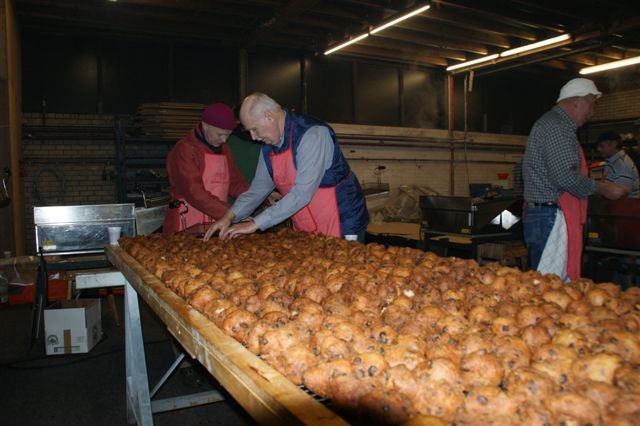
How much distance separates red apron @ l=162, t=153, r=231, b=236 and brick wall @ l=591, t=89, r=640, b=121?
1272 centimetres

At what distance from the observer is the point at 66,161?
901 centimetres

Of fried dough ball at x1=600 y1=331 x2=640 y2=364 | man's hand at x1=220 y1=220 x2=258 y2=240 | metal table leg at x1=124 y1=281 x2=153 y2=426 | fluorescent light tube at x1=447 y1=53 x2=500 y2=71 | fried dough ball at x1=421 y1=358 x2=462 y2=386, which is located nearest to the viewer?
fried dough ball at x1=421 y1=358 x2=462 y2=386

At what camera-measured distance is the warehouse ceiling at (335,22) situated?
27.2ft

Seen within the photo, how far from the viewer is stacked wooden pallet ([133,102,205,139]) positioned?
8664 millimetres

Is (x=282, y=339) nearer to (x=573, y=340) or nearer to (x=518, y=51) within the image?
(x=573, y=340)

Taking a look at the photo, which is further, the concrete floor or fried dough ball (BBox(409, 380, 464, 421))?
the concrete floor

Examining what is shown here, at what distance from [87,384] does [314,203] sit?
2690mm

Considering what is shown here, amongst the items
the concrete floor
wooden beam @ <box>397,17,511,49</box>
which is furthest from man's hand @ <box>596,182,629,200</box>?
wooden beam @ <box>397,17,511,49</box>

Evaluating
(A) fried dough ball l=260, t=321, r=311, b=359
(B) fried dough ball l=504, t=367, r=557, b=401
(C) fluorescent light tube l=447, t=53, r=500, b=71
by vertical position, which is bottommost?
(B) fried dough ball l=504, t=367, r=557, b=401

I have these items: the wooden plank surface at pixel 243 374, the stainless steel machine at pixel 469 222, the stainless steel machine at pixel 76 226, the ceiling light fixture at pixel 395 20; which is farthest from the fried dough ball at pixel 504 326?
the ceiling light fixture at pixel 395 20

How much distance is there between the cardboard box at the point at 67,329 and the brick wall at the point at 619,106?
14.2m

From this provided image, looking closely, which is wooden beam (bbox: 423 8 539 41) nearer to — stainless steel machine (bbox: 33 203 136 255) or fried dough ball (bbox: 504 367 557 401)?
stainless steel machine (bbox: 33 203 136 255)

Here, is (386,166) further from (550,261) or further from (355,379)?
(355,379)

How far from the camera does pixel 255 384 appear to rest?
114cm
